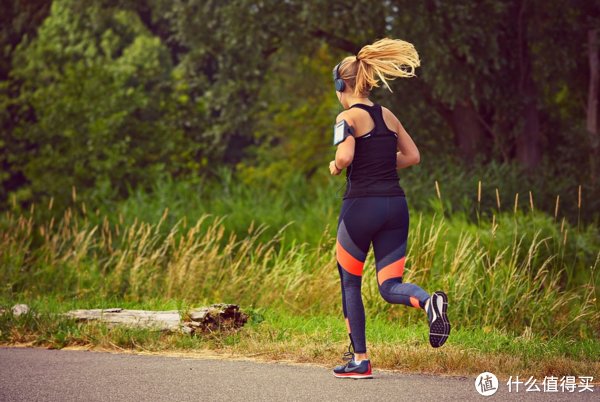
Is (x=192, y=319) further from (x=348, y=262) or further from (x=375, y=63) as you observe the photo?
(x=375, y=63)

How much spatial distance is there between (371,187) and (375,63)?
79cm

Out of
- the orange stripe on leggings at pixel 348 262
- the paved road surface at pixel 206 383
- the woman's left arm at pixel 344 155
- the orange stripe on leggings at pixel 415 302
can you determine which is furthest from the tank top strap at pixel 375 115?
the paved road surface at pixel 206 383

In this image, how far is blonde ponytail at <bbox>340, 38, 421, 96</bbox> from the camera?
6.53 metres

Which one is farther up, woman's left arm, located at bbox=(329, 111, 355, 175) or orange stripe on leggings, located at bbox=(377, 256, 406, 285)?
woman's left arm, located at bbox=(329, 111, 355, 175)

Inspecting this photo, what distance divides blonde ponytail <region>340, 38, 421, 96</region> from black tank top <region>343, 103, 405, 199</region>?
6.1 inches

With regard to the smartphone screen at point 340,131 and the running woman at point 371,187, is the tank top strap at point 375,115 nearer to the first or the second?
the running woman at point 371,187

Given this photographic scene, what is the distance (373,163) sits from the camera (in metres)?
6.57

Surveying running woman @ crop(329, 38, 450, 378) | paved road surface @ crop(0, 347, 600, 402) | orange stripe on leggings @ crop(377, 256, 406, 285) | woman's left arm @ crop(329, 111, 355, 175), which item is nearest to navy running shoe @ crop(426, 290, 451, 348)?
running woman @ crop(329, 38, 450, 378)

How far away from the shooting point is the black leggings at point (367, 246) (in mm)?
6570

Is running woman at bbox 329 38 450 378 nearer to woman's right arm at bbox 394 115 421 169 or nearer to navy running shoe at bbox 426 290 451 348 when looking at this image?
woman's right arm at bbox 394 115 421 169

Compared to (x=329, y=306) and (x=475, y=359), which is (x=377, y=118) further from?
(x=329, y=306)

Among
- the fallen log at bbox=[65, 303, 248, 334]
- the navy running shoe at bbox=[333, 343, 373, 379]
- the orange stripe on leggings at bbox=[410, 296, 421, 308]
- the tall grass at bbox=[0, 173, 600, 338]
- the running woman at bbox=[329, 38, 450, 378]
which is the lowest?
the tall grass at bbox=[0, 173, 600, 338]

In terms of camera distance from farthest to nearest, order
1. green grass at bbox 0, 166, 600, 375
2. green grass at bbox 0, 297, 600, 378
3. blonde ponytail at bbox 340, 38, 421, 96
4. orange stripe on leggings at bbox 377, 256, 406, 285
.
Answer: green grass at bbox 0, 166, 600, 375, green grass at bbox 0, 297, 600, 378, orange stripe on leggings at bbox 377, 256, 406, 285, blonde ponytail at bbox 340, 38, 421, 96

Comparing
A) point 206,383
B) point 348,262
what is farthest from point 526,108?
point 206,383
